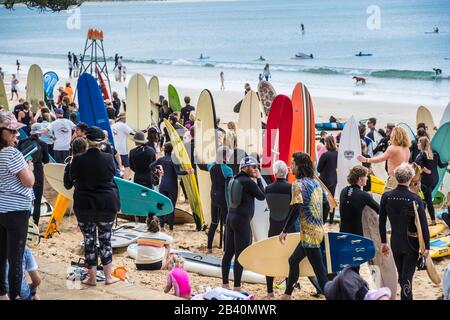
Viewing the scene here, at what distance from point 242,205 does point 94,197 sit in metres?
1.31

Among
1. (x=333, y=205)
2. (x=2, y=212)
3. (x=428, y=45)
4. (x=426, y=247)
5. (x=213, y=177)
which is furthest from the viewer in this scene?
(x=428, y=45)

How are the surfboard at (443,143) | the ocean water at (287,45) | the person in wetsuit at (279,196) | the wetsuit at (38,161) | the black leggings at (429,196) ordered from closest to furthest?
the person in wetsuit at (279,196) < the wetsuit at (38,161) < the black leggings at (429,196) < the surfboard at (443,143) < the ocean water at (287,45)

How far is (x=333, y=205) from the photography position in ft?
28.7

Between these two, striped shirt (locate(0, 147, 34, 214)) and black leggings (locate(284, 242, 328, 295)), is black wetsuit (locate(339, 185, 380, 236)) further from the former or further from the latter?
striped shirt (locate(0, 147, 34, 214))

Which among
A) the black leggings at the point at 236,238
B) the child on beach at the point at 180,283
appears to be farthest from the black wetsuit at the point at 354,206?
the child on beach at the point at 180,283

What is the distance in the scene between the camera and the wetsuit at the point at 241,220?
6.38 meters

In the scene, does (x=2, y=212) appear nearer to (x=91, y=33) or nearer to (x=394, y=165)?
(x=394, y=165)

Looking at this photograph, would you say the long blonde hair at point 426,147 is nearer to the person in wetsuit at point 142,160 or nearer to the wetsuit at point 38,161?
the person in wetsuit at point 142,160

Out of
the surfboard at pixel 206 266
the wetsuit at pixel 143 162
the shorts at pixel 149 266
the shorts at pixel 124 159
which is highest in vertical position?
the wetsuit at pixel 143 162

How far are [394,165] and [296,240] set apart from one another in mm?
2452

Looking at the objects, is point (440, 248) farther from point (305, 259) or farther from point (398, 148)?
point (305, 259)

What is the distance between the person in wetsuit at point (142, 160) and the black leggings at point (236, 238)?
2.69 meters

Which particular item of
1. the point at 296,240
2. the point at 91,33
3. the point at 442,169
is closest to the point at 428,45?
the point at 91,33

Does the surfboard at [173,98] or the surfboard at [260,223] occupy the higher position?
the surfboard at [173,98]
